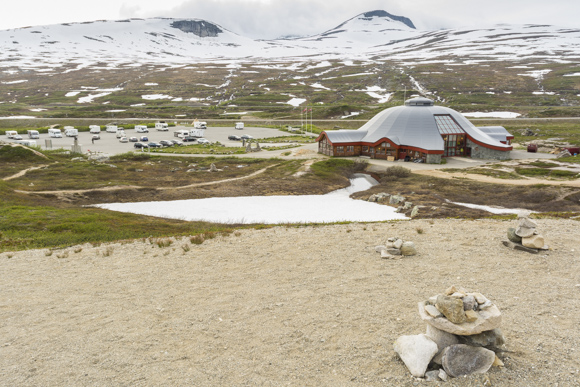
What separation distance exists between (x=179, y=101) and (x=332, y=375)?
187m

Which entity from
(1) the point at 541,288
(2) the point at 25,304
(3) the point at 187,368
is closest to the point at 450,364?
(3) the point at 187,368

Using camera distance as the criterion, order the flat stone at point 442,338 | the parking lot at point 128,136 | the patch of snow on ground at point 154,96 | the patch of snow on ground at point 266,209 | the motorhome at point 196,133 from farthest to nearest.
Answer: the patch of snow on ground at point 154,96, the motorhome at point 196,133, the parking lot at point 128,136, the patch of snow on ground at point 266,209, the flat stone at point 442,338

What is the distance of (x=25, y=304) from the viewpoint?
1591 centimetres

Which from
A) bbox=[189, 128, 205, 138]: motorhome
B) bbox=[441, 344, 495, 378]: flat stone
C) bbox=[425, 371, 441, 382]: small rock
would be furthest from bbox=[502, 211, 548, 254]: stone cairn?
bbox=[189, 128, 205, 138]: motorhome

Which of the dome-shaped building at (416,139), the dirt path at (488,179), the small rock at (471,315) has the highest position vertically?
the dome-shaped building at (416,139)

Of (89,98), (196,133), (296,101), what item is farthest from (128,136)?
(89,98)

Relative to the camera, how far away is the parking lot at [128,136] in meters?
85.2

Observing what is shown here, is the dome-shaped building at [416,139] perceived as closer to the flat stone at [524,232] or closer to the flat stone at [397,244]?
the flat stone at [524,232]

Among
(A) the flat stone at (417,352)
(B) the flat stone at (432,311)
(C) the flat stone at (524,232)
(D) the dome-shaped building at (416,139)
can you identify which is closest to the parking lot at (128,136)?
(D) the dome-shaped building at (416,139)

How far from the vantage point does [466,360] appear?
9820mm

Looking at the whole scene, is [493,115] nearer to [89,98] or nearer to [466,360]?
[466,360]

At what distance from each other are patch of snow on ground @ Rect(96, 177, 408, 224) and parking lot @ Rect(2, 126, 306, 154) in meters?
47.4

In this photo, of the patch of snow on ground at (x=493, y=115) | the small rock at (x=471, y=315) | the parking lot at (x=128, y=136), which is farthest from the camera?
the patch of snow on ground at (x=493, y=115)

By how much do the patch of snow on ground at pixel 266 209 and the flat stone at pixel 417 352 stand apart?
22545 mm
